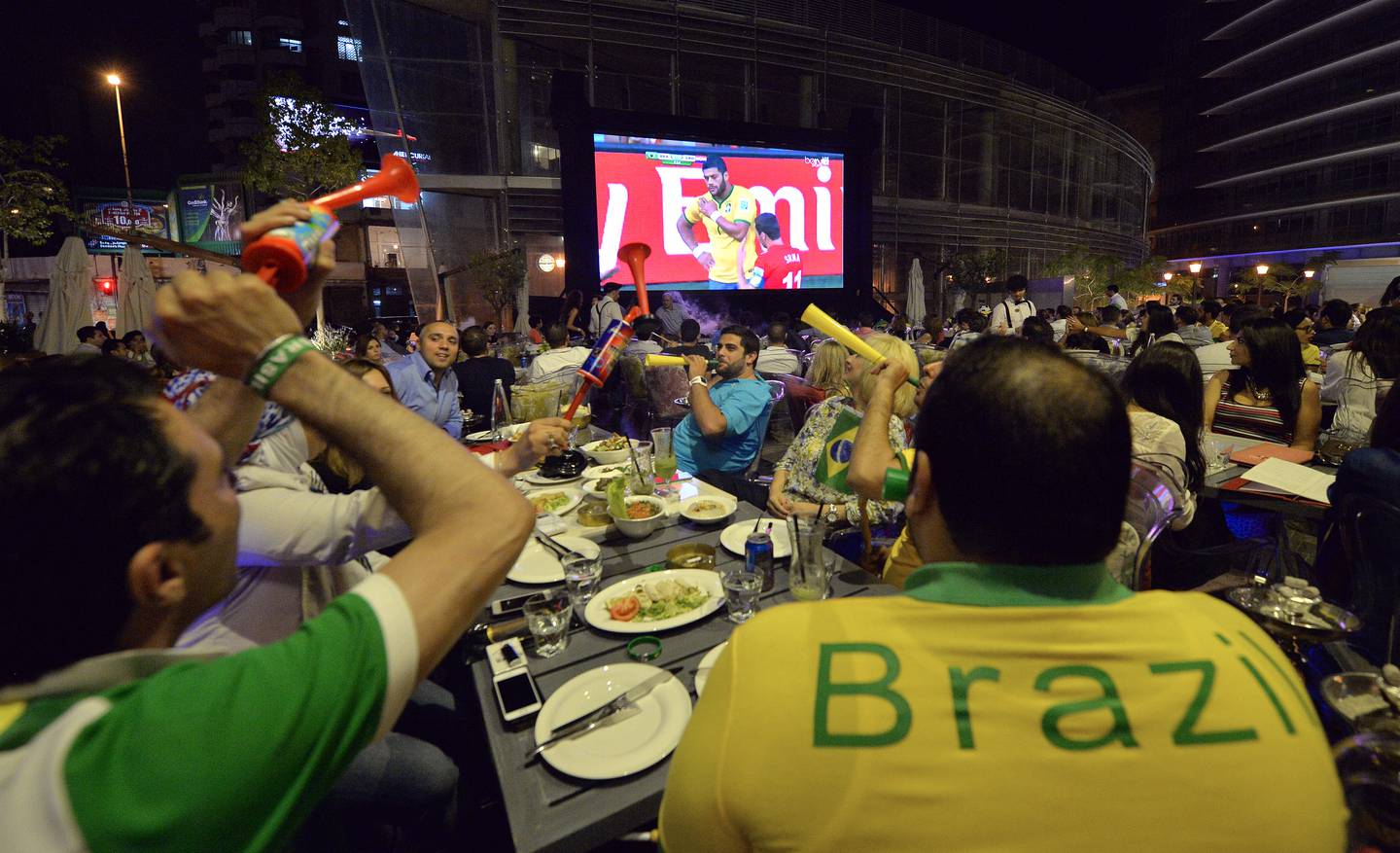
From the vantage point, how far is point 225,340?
79 cm

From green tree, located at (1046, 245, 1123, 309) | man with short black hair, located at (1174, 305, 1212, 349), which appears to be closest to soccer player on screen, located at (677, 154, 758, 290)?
man with short black hair, located at (1174, 305, 1212, 349)

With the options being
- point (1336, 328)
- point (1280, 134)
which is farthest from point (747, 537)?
point (1280, 134)

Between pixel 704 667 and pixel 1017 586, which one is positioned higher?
pixel 1017 586

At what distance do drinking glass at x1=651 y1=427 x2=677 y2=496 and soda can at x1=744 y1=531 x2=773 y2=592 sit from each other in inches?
41.4

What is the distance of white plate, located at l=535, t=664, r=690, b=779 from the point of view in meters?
1.38

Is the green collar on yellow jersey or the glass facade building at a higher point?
the glass facade building

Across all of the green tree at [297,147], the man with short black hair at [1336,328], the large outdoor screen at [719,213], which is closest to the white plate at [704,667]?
the man with short black hair at [1336,328]

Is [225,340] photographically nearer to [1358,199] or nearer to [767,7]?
→ [767,7]

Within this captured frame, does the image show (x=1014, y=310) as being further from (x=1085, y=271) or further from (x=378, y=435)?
(x=1085, y=271)

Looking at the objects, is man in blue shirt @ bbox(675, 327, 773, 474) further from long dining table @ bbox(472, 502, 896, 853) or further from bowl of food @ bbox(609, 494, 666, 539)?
long dining table @ bbox(472, 502, 896, 853)

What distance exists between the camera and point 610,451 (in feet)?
12.8

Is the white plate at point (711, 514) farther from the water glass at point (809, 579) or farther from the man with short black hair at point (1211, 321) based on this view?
the man with short black hair at point (1211, 321)

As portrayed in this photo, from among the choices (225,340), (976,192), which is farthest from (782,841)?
(976,192)

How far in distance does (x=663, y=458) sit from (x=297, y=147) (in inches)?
674
